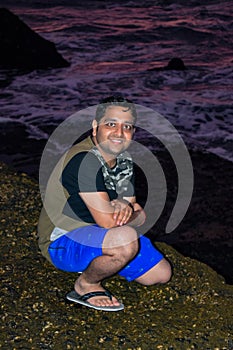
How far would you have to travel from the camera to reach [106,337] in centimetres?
323

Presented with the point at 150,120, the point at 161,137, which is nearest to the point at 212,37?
the point at 150,120

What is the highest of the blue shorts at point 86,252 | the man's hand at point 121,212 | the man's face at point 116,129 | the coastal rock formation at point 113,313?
the man's face at point 116,129

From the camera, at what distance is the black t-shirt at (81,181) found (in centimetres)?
327

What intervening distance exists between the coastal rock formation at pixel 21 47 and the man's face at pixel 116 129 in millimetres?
15122

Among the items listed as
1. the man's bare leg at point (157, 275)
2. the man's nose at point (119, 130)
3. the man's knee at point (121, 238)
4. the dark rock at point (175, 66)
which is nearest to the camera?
the man's knee at point (121, 238)

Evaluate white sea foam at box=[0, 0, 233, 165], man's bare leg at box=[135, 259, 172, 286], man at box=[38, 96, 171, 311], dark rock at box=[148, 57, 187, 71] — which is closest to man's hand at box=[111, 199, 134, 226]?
man at box=[38, 96, 171, 311]

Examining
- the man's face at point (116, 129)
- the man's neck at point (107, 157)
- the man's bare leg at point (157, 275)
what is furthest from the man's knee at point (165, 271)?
the man's face at point (116, 129)

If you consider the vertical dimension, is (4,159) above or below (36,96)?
above

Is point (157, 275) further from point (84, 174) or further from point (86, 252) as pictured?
point (84, 174)

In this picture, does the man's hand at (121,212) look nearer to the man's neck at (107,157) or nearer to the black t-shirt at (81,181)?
the black t-shirt at (81,181)

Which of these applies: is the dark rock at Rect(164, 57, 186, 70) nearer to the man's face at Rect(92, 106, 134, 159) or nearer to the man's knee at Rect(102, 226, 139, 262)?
the man's face at Rect(92, 106, 134, 159)

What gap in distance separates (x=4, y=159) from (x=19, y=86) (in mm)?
8363

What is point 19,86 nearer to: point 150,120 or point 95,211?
point 150,120

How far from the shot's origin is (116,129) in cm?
333
